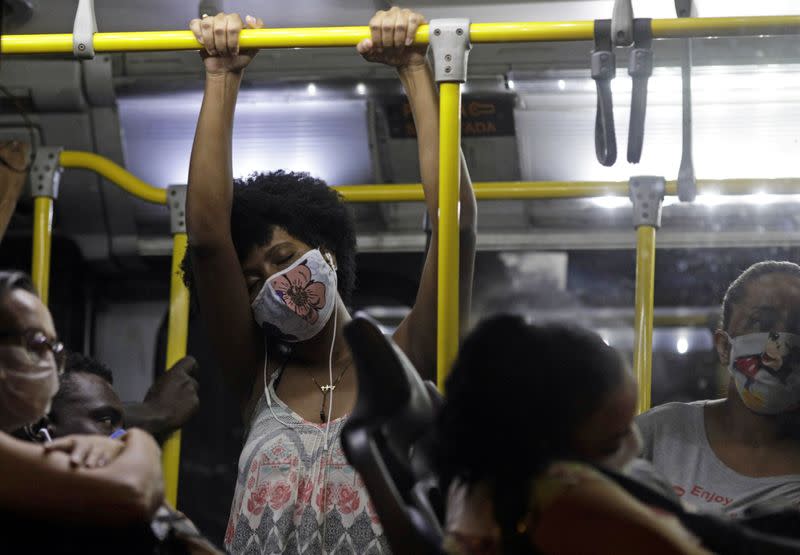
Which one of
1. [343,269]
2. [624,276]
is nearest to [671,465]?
[343,269]

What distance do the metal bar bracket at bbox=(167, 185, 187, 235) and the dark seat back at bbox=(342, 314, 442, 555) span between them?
6.40ft

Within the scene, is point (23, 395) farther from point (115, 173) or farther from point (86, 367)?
point (115, 173)

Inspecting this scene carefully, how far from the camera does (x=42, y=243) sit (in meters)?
3.99

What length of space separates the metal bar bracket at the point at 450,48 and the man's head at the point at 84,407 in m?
1.19

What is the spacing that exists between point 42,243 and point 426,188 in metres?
1.52

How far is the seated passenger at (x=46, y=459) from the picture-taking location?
6.41 feet

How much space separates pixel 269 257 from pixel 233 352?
25 centimetres

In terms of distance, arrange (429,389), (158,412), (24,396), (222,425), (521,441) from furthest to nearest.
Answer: (222,425)
(158,412)
(429,389)
(24,396)
(521,441)

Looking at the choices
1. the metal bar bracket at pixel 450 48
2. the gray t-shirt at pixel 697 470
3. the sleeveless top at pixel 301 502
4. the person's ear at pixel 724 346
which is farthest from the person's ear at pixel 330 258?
the person's ear at pixel 724 346

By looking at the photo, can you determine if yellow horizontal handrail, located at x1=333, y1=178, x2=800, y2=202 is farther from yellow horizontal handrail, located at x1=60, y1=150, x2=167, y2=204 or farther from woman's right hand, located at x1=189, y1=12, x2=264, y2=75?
woman's right hand, located at x1=189, y1=12, x2=264, y2=75

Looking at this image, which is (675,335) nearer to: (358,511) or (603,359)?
(358,511)

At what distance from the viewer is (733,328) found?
120 inches

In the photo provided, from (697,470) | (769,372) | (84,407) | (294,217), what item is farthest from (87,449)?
(769,372)

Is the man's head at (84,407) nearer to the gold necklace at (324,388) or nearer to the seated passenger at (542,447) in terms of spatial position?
the gold necklace at (324,388)
